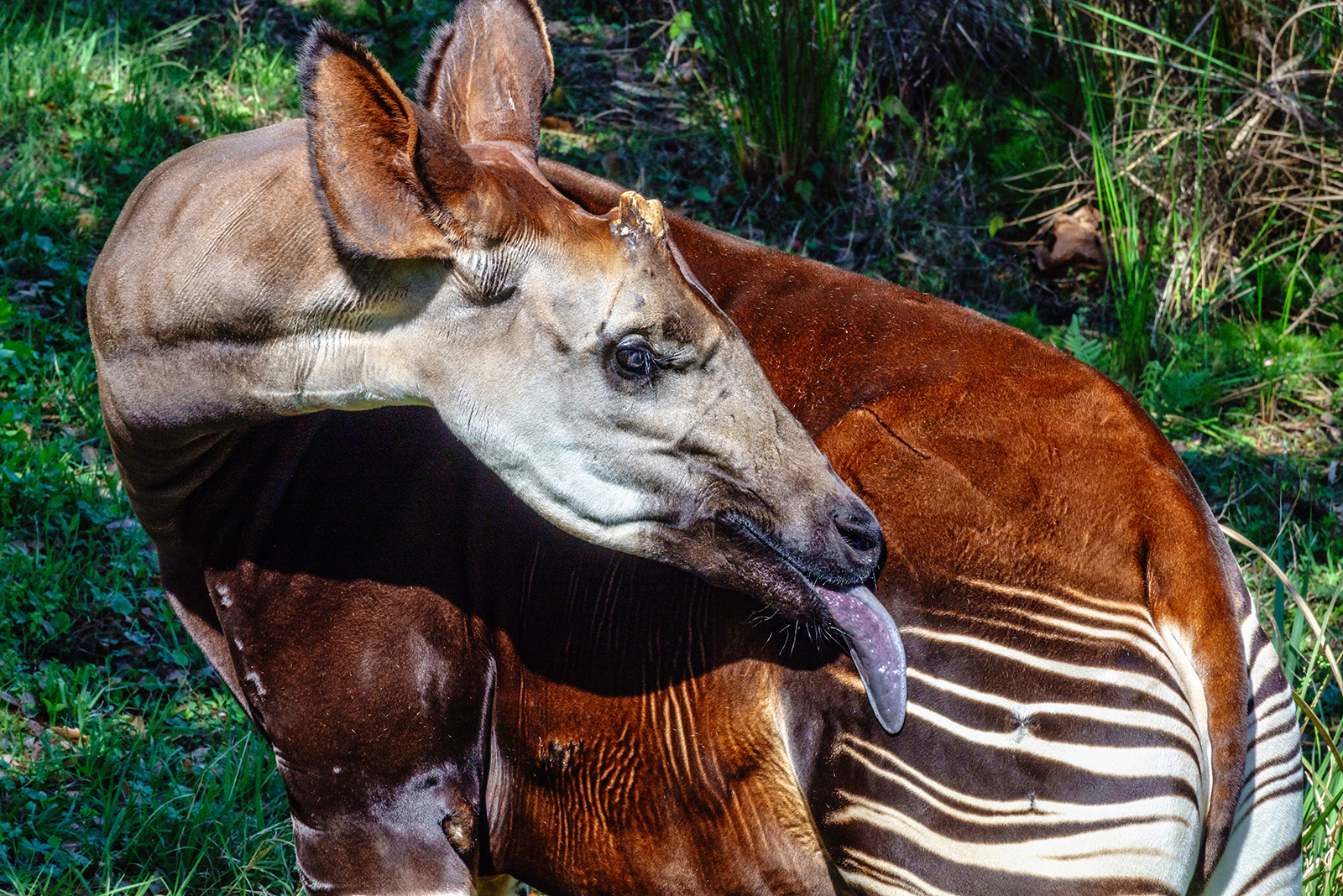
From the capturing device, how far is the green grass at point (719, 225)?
3459mm

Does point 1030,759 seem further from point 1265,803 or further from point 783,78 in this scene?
point 783,78

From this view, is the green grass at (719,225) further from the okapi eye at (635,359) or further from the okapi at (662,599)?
the okapi eye at (635,359)

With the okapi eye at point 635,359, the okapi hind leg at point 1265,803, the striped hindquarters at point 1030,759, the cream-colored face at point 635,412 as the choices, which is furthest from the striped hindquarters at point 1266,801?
the okapi eye at point 635,359

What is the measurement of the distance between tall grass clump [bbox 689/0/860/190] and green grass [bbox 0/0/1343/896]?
10cm

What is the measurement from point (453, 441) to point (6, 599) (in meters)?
2.18

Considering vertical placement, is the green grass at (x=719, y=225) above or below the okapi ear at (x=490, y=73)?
below

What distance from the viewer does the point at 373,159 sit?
1.90 meters

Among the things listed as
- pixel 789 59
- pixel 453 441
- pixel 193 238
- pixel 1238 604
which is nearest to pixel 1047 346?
pixel 1238 604

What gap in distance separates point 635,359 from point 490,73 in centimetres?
79

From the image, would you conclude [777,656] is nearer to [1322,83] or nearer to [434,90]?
[434,90]

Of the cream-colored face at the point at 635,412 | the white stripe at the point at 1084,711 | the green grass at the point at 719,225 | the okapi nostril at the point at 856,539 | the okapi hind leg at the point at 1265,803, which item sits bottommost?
the green grass at the point at 719,225

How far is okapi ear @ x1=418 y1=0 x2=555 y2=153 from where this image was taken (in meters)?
2.45

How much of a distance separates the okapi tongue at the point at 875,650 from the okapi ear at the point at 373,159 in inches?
35.4

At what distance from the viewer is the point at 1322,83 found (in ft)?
17.8
